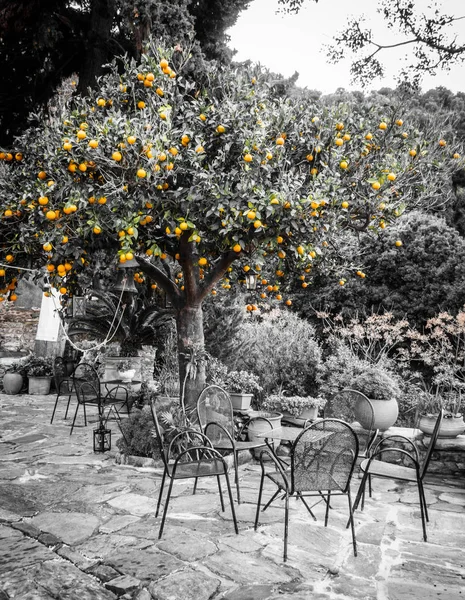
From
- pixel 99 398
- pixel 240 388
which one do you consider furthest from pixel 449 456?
pixel 99 398

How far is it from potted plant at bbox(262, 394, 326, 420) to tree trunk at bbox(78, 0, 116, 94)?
5.04 metres

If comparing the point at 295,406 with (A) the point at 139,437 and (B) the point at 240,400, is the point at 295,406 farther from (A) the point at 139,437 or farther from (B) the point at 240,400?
(A) the point at 139,437

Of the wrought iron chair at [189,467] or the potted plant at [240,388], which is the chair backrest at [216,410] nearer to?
the wrought iron chair at [189,467]

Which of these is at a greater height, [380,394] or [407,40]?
[407,40]

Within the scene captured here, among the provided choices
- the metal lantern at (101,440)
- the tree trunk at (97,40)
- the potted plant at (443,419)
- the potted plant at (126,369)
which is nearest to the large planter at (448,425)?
the potted plant at (443,419)

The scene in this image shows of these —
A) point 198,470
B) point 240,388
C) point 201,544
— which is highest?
point 240,388

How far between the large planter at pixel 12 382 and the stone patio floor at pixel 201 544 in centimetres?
480

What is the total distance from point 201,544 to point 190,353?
1954 mm

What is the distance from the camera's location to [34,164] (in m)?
3.97

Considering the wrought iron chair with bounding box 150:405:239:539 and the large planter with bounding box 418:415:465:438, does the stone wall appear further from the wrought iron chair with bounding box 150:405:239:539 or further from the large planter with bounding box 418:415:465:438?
the large planter with bounding box 418:415:465:438

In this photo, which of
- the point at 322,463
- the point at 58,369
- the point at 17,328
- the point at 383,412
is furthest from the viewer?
the point at 17,328

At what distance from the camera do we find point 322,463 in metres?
2.60

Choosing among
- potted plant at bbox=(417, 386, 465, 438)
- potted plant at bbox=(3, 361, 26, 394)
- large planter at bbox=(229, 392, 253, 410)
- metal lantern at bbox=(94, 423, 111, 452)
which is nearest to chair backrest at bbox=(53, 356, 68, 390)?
potted plant at bbox=(3, 361, 26, 394)

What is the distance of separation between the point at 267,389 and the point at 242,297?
2.09 m
